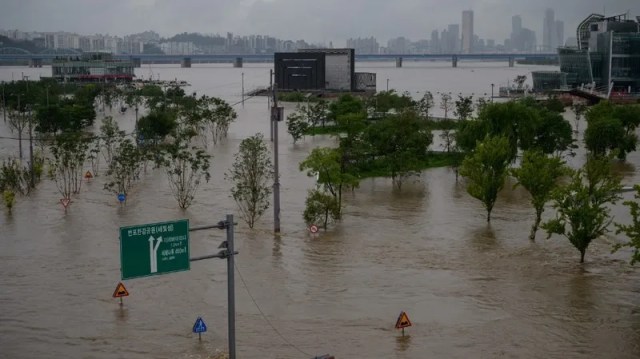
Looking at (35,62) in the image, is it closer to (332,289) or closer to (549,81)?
(549,81)

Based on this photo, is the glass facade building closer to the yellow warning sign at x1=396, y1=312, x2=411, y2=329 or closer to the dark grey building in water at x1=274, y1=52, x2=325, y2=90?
the dark grey building in water at x1=274, y1=52, x2=325, y2=90

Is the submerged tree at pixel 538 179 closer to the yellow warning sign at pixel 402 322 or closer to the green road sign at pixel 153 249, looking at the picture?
the yellow warning sign at pixel 402 322

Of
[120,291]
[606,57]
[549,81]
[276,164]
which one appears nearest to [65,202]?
[276,164]

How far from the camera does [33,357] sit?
962cm

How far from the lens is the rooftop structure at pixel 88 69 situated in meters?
76.9

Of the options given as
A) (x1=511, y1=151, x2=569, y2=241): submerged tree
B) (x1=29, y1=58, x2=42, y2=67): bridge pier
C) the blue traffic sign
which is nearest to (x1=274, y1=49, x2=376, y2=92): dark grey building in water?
(x1=511, y1=151, x2=569, y2=241): submerged tree

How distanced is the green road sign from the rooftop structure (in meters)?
72.2

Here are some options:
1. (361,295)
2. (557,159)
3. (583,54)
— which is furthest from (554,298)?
(583,54)

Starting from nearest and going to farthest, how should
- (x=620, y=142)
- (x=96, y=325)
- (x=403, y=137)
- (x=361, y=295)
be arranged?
1. (x=96, y=325)
2. (x=361, y=295)
3. (x=403, y=137)
4. (x=620, y=142)

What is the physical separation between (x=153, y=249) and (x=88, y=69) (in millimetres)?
74668

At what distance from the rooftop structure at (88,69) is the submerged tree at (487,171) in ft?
212

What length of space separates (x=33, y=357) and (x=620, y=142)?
69.9 ft

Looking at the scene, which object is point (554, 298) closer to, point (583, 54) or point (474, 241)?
point (474, 241)

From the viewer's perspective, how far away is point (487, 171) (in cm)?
1716
